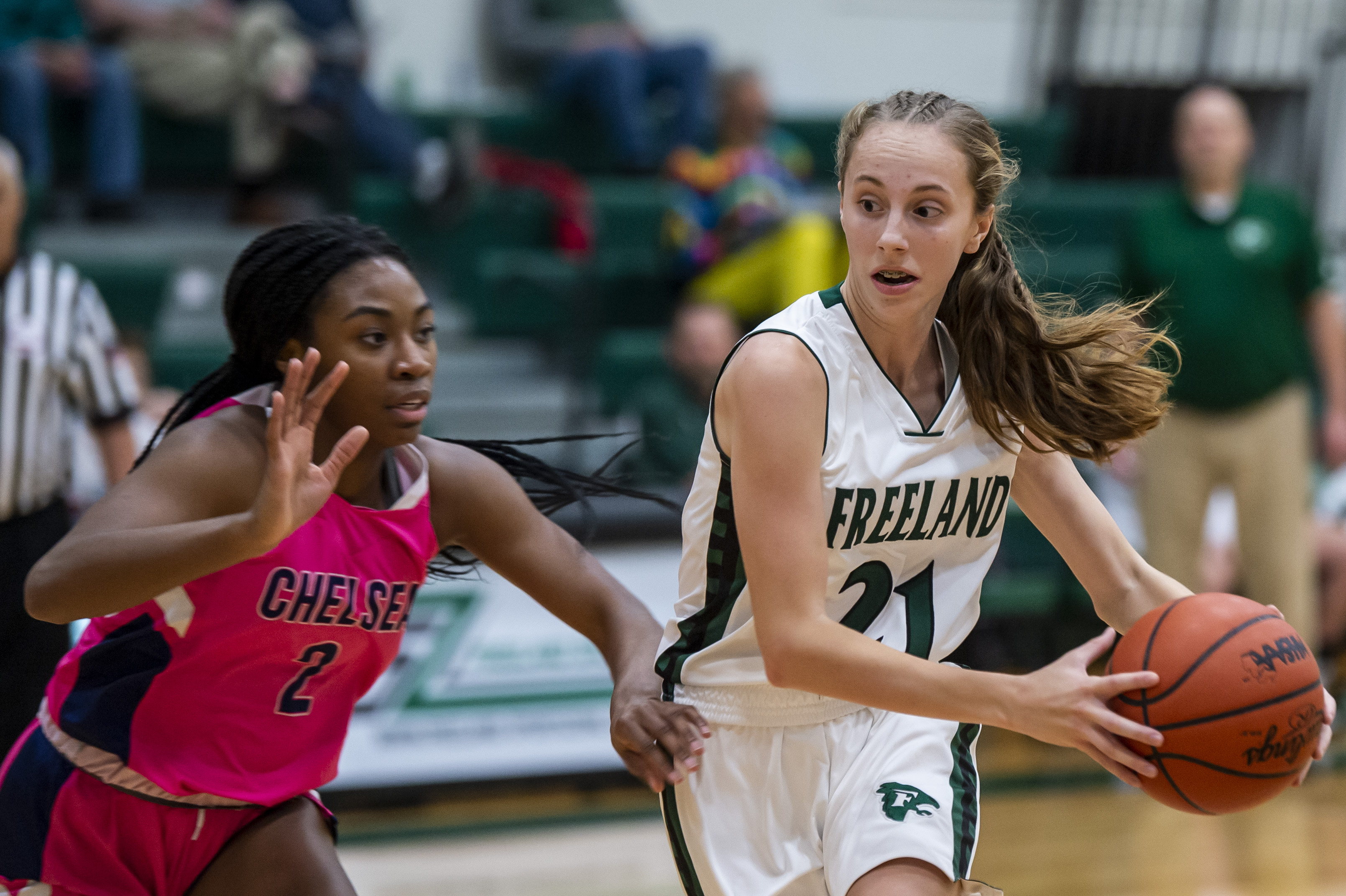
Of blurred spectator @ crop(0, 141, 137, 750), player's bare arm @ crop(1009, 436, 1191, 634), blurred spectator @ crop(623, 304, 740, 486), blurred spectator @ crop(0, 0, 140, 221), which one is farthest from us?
blurred spectator @ crop(0, 0, 140, 221)

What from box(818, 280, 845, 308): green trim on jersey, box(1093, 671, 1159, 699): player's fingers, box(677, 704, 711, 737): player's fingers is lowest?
box(677, 704, 711, 737): player's fingers

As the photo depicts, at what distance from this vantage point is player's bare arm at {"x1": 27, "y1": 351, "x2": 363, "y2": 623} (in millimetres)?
1908

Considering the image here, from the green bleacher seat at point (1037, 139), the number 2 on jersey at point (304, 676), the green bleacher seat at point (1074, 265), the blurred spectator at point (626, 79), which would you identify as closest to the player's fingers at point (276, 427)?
the number 2 on jersey at point (304, 676)

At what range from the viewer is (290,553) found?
209cm

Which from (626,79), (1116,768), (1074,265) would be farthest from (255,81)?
(1116,768)

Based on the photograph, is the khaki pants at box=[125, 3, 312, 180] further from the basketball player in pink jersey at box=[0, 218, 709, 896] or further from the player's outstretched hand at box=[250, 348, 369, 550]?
the player's outstretched hand at box=[250, 348, 369, 550]

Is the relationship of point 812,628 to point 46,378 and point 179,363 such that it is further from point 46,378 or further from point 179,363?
point 179,363

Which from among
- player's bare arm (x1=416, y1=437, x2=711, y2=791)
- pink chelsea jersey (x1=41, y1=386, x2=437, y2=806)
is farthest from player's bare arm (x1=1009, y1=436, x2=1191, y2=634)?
pink chelsea jersey (x1=41, y1=386, x2=437, y2=806)

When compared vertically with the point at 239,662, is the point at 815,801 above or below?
below

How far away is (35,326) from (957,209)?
2.47m

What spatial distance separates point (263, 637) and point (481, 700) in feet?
9.67

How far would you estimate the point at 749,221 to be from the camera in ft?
20.7

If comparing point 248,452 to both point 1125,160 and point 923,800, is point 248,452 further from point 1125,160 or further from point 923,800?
point 1125,160

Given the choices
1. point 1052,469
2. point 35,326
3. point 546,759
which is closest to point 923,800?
point 1052,469
